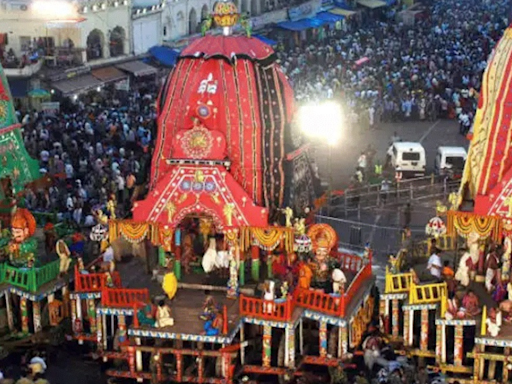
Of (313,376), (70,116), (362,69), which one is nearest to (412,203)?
(313,376)

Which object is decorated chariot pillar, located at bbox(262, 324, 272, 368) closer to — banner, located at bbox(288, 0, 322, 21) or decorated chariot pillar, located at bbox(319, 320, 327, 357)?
decorated chariot pillar, located at bbox(319, 320, 327, 357)

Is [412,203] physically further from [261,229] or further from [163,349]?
[163,349]

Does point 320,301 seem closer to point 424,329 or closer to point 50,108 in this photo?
point 424,329

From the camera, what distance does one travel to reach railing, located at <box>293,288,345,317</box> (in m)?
21.1

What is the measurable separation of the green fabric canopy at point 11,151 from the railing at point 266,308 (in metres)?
7.64

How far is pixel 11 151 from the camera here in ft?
85.3

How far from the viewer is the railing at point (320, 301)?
21109mm

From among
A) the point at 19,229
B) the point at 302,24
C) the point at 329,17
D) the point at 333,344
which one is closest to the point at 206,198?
the point at 333,344

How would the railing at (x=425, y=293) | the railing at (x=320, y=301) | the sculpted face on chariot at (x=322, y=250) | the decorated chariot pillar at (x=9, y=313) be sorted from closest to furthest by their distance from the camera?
the railing at (x=320, y=301)
the railing at (x=425, y=293)
the sculpted face on chariot at (x=322, y=250)
the decorated chariot pillar at (x=9, y=313)

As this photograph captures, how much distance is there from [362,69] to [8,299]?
32408 mm

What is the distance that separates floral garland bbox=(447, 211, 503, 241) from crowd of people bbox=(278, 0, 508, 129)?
15.4 meters

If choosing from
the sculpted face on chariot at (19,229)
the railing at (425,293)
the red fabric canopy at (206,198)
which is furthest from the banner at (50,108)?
the railing at (425,293)

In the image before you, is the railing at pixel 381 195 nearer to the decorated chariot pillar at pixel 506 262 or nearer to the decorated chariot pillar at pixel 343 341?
the decorated chariot pillar at pixel 506 262

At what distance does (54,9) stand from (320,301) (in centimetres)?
2864
